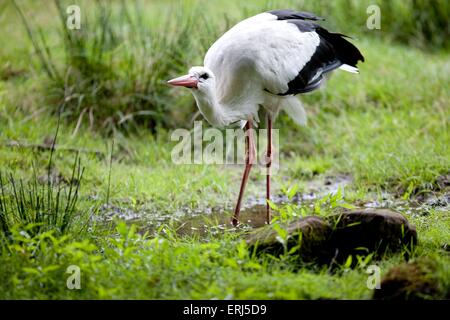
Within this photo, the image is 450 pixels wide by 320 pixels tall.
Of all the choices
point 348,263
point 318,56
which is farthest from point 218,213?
point 348,263

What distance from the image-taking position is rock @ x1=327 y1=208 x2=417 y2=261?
458 centimetres

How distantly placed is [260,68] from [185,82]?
82 centimetres

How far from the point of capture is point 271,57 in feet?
19.3

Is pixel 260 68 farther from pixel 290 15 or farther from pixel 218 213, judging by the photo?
pixel 218 213

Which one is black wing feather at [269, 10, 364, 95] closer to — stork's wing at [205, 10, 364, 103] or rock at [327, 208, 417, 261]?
stork's wing at [205, 10, 364, 103]

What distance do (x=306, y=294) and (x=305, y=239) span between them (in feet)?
1.74

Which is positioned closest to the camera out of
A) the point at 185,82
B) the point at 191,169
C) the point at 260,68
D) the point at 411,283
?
the point at 411,283

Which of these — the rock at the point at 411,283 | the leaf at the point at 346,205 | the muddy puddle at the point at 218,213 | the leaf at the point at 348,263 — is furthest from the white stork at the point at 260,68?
the rock at the point at 411,283

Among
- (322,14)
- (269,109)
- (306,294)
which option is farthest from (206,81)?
(322,14)

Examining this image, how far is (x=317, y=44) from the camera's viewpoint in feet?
20.9

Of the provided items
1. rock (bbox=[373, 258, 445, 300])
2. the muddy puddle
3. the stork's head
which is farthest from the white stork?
rock (bbox=[373, 258, 445, 300])

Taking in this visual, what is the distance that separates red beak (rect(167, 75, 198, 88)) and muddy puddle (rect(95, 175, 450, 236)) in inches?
42.3

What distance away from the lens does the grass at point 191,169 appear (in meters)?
4.17

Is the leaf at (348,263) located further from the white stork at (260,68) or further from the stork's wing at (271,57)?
the stork's wing at (271,57)
